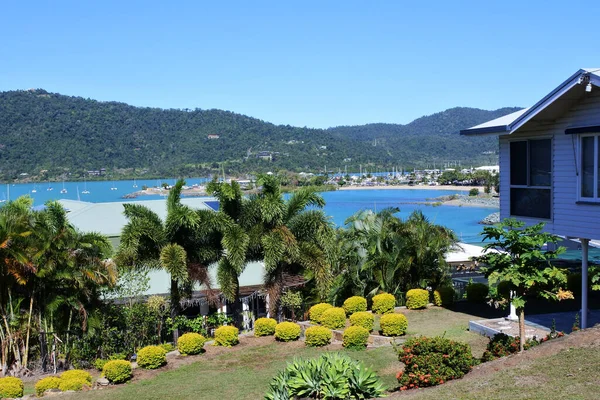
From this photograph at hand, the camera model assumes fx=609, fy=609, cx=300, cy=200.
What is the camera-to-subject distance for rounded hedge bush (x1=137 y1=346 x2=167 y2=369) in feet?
44.1

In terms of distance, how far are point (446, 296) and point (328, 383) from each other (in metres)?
10.2

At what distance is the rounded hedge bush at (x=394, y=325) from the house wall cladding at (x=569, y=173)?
3906mm

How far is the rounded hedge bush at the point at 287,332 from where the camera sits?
1509cm

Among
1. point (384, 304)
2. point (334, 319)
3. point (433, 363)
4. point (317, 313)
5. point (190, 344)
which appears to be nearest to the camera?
point (433, 363)

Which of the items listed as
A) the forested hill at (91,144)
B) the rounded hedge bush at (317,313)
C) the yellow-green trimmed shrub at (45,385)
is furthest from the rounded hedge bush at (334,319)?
the forested hill at (91,144)

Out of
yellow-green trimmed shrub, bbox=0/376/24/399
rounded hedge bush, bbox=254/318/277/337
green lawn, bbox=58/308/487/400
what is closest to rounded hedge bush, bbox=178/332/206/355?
green lawn, bbox=58/308/487/400

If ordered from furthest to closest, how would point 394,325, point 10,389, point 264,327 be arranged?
point 264,327 → point 394,325 → point 10,389

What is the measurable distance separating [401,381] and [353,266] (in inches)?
415

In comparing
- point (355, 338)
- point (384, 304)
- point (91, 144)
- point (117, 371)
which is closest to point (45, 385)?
point (117, 371)

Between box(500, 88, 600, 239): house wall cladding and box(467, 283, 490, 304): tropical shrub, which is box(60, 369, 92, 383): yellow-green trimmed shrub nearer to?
box(500, 88, 600, 239): house wall cladding

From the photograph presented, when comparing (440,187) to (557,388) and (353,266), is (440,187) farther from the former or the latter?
(557,388)

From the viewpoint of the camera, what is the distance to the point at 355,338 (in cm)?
1396

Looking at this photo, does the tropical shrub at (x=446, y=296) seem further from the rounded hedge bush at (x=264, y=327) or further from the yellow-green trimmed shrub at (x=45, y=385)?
the yellow-green trimmed shrub at (x=45, y=385)

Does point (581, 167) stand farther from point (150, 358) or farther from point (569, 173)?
point (150, 358)
